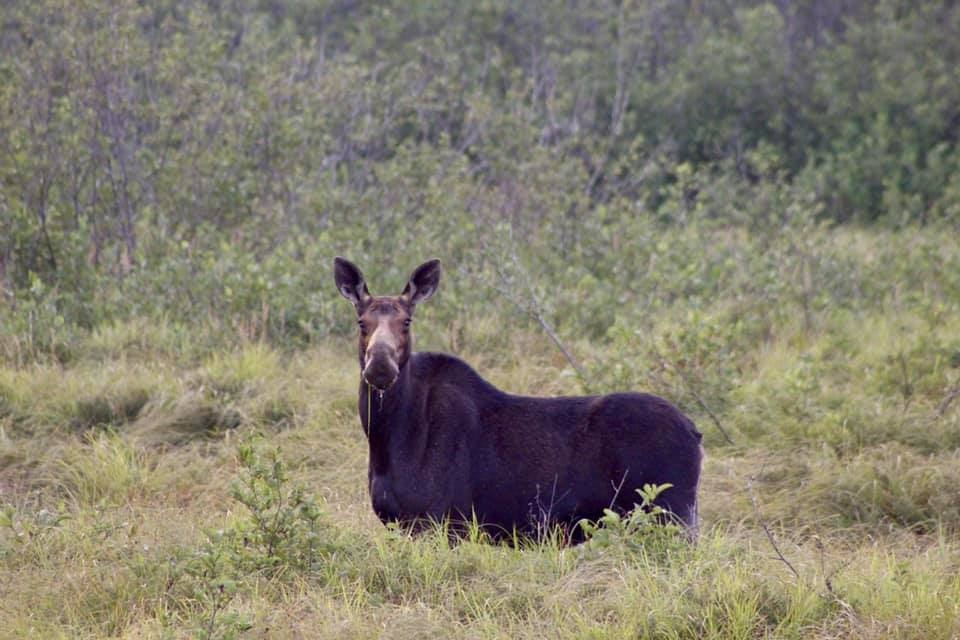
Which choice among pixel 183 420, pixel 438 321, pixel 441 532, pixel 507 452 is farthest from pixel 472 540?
pixel 438 321

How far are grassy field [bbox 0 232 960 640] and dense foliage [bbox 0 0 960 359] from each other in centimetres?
87

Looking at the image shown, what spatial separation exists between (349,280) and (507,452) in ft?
4.96

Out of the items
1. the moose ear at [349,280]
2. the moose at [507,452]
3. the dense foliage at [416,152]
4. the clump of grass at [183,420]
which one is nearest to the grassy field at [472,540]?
the clump of grass at [183,420]

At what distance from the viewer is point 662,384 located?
980 cm

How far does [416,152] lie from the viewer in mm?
16609

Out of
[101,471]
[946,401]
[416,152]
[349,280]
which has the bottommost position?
[101,471]

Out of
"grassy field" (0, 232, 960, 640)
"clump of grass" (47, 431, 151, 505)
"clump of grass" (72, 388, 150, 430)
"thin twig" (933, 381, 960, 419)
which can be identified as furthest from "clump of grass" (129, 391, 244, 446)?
"thin twig" (933, 381, 960, 419)

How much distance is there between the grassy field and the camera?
5.66 m

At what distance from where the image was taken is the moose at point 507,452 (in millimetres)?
6809

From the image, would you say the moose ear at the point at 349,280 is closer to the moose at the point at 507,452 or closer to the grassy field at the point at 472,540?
the moose at the point at 507,452

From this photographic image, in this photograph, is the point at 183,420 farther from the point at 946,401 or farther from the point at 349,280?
the point at 946,401

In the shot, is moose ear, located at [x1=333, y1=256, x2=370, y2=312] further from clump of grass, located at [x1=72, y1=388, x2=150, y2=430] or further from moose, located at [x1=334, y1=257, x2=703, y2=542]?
clump of grass, located at [x1=72, y1=388, x2=150, y2=430]

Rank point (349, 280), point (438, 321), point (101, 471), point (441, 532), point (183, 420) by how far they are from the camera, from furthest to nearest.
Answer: point (438, 321) < point (183, 420) < point (101, 471) < point (349, 280) < point (441, 532)

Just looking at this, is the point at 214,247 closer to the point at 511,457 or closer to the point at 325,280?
the point at 325,280
